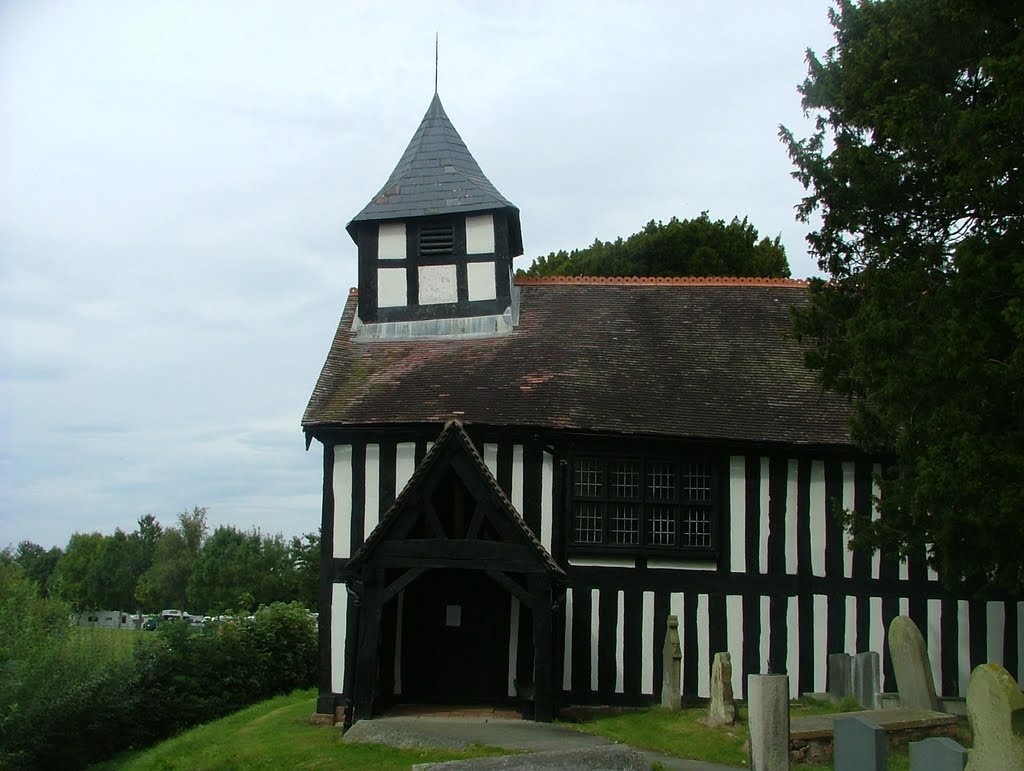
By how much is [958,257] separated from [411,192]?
433 inches

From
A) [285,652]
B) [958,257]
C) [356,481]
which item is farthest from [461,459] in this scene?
[285,652]

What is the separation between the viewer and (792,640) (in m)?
15.2

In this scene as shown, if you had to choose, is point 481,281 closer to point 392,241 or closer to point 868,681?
point 392,241

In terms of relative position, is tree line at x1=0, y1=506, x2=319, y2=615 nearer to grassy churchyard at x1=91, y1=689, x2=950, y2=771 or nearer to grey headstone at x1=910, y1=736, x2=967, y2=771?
grassy churchyard at x1=91, y1=689, x2=950, y2=771

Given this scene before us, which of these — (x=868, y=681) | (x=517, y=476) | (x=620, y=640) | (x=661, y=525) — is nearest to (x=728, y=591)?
(x=661, y=525)

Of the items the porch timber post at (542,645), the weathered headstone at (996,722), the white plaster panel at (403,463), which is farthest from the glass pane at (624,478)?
the weathered headstone at (996,722)

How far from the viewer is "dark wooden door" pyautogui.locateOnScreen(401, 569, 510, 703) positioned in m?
15.3

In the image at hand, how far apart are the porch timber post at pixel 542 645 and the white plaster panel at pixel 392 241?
745 cm

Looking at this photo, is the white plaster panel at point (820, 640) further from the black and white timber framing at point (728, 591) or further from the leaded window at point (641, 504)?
the leaded window at point (641, 504)

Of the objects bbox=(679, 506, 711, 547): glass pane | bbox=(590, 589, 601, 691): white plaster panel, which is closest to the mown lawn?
bbox=(590, 589, 601, 691): white plaster panel

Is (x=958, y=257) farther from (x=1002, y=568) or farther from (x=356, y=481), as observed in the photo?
(x=356, y=481)

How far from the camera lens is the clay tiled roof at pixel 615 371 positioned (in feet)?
50.6

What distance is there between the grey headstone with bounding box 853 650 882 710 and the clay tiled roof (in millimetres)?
3309

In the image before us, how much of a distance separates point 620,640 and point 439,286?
722 cm
